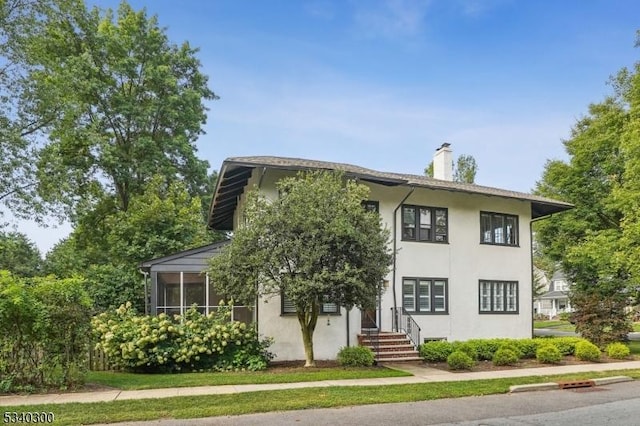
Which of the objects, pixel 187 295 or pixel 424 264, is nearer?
pixel 187 295

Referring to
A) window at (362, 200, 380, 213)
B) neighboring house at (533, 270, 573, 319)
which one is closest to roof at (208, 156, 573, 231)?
window at (362, 200, 380, 213)

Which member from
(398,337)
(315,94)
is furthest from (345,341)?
(315,94)

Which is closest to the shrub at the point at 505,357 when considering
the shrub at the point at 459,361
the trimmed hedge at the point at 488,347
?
the trimmed hedge at the point at 488,347

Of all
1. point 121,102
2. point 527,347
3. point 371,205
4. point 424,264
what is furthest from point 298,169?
point 121,102

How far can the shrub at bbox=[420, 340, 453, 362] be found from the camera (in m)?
14.0

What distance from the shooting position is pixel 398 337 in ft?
48.8

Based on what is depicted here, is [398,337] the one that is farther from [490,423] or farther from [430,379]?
[490,423]

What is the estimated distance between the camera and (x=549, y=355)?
1399cm

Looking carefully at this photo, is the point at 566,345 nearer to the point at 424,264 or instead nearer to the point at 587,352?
the point at 587,352

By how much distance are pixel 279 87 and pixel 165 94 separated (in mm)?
11835

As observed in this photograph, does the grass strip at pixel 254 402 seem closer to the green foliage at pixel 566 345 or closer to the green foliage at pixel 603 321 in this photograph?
the green foliage at pixel 566 345

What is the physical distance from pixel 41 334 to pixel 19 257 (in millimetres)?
18671

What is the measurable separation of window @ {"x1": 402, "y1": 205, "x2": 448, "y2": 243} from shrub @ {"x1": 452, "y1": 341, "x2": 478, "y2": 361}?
3872 millimetres

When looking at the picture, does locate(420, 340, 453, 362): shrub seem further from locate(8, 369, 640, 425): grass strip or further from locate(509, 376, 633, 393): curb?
locate(509, 376, 633, 393): curb
